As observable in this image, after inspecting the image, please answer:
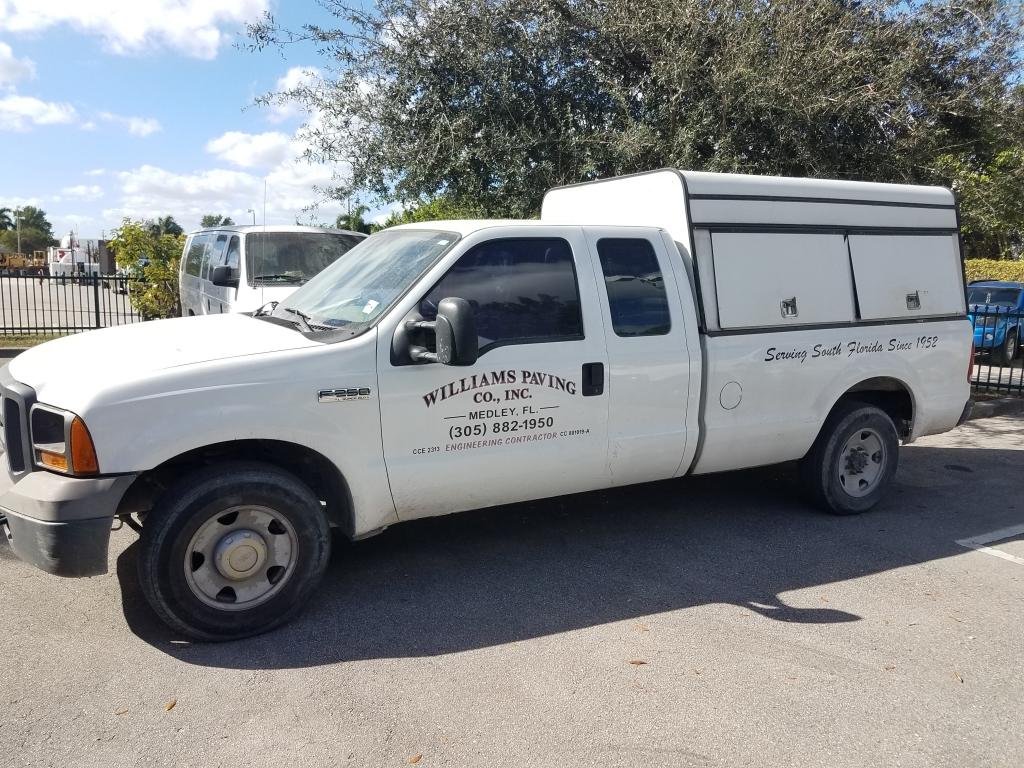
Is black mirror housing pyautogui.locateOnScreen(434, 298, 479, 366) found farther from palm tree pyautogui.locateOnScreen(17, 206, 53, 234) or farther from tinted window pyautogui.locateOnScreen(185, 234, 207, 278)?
palm tree pyautogui.locateOnScreen(17, 206, 53, 234)

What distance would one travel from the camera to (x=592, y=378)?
15.5ft

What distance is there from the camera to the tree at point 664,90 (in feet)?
28.9

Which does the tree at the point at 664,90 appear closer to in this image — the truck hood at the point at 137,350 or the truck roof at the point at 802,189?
the truck roof at the point at 802,189

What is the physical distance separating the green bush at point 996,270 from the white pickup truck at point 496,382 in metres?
19.6

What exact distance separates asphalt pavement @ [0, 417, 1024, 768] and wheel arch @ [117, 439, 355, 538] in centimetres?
55

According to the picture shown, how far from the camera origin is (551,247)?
15.6 ft

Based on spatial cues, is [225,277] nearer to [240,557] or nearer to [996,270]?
[240,557]

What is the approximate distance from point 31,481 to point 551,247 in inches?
111

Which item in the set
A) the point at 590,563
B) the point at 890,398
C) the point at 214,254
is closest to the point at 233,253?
the point at 214,254

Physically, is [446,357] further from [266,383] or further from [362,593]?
[362,593]

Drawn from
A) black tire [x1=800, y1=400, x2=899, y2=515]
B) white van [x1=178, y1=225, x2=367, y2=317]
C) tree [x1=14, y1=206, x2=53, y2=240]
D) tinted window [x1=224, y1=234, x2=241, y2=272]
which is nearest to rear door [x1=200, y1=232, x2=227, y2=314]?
white van [x1=178, y1=225, x2=367, y2=317]

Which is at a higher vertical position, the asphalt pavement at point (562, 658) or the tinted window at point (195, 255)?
the tinted window at point (195, 255)

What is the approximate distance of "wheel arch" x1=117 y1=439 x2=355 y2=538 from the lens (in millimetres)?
3955

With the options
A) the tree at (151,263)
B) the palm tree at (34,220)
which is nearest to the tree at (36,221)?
the palm tree at (34,220)
